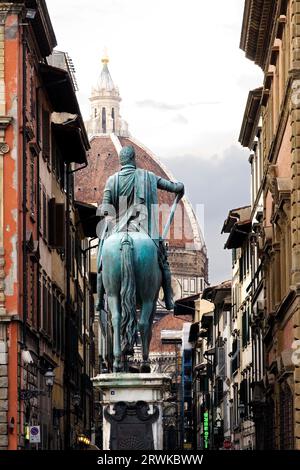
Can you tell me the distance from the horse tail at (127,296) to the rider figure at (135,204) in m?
0.45

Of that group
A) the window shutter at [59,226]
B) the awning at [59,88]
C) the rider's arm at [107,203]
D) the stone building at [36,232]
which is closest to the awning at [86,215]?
the stone building at [36,232]

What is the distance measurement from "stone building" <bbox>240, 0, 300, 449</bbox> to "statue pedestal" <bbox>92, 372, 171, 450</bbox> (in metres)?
14.5

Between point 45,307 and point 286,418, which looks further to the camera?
point 45,307

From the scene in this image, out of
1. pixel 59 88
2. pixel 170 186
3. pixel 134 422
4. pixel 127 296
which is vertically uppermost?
pixel 59 88

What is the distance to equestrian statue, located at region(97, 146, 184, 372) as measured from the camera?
1117 inches

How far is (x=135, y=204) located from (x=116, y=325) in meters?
1.94

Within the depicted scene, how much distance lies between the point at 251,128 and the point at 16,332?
79.2 feet

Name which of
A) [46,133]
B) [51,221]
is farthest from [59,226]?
A: [46,133]

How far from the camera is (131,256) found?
28.2 meters

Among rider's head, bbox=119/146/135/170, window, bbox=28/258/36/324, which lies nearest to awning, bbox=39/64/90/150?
window, bbox=28/258/36/324

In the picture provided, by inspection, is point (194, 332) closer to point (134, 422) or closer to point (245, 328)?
point (245, 328)

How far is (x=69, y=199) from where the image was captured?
7594 cm

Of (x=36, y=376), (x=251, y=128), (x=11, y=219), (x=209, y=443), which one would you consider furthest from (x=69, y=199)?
(x=209, y=443)

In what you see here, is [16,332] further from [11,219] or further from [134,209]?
[134,209]
